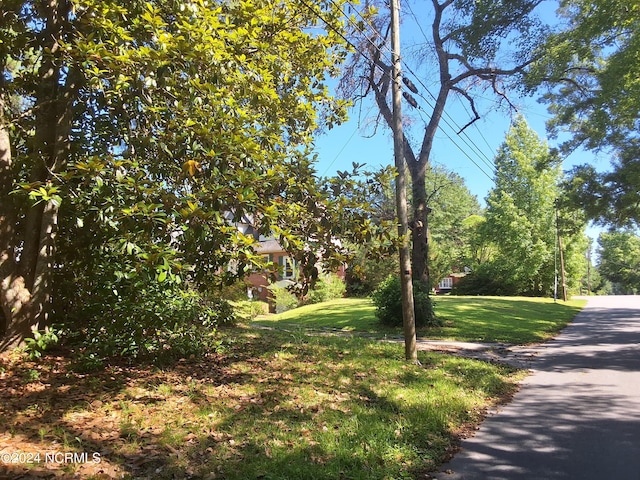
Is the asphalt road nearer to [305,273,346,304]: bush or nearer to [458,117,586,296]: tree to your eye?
[305,273,346,304]: bush

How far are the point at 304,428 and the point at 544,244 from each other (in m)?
42.4

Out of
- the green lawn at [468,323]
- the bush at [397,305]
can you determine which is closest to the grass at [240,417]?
the green lawn at [468,323]

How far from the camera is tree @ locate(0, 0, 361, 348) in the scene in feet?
15.0

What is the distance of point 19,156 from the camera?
6.21m

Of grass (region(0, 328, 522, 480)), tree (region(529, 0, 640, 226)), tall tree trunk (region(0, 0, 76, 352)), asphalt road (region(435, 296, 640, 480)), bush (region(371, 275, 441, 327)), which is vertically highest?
tree (region(529, 0, 640, 226))

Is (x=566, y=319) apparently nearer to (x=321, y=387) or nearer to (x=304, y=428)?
(x=321, y=387)

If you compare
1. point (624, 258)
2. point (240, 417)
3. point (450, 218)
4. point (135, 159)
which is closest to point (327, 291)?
point (240, 417)

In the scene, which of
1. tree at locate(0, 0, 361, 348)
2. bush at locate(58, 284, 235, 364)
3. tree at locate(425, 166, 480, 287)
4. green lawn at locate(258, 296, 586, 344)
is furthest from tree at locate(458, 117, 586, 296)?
bush at locate(58, 284, 235, 364)

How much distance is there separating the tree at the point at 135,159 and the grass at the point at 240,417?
1.31 metres

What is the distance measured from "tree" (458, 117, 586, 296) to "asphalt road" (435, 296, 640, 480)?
33.9 meters

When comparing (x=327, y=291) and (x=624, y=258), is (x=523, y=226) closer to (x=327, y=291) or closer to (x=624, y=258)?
(x=327, y=291)

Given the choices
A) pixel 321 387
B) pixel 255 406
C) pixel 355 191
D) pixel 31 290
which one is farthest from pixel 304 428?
pixel 31 290

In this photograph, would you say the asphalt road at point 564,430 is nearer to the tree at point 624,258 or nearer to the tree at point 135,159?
the tree at point 135,159

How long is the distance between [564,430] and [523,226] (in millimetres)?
39898
